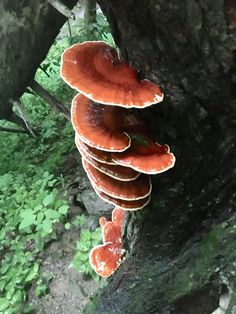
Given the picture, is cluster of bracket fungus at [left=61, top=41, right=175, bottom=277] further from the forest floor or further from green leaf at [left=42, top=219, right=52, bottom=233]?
the forest floor

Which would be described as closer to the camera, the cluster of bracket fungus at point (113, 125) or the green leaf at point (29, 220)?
the cluster of bracket fungus at point (113, 125)

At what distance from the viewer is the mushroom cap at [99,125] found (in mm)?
2133

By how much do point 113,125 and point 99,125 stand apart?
7 centimetres

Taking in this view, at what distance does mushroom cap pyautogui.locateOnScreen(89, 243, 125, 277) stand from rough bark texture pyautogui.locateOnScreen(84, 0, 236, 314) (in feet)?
0.58

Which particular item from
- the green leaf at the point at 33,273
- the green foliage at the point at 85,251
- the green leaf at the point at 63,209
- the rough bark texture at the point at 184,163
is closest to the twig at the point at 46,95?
the green leaf at the point at 63,209

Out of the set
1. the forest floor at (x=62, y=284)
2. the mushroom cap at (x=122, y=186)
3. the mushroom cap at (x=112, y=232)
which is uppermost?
the mushroom cap at (x=122, y=186)

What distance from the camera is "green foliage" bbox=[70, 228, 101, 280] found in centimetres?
441

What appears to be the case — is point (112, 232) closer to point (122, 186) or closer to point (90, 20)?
point (122, 186)

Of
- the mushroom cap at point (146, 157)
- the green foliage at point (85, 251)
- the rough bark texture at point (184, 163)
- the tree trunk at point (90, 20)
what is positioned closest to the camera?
the rough bark texture at point (184, 163)

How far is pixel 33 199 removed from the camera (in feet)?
17.7

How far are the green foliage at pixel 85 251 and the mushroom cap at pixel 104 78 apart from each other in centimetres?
258

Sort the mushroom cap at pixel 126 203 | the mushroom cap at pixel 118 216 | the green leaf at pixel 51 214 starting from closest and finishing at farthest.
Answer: the mushroom cap at pixel 126 203 < the mushroom cap at pixel 118 216 < the green leaf at pixel 51 214

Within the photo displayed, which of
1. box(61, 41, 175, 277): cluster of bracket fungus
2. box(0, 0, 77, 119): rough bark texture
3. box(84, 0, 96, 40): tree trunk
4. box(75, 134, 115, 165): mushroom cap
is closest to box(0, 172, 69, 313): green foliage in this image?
box(0, 0, 77, 119): rough bark texture

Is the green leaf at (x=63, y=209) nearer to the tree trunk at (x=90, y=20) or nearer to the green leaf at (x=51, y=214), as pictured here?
the green leaf at (x=51, y=214)
